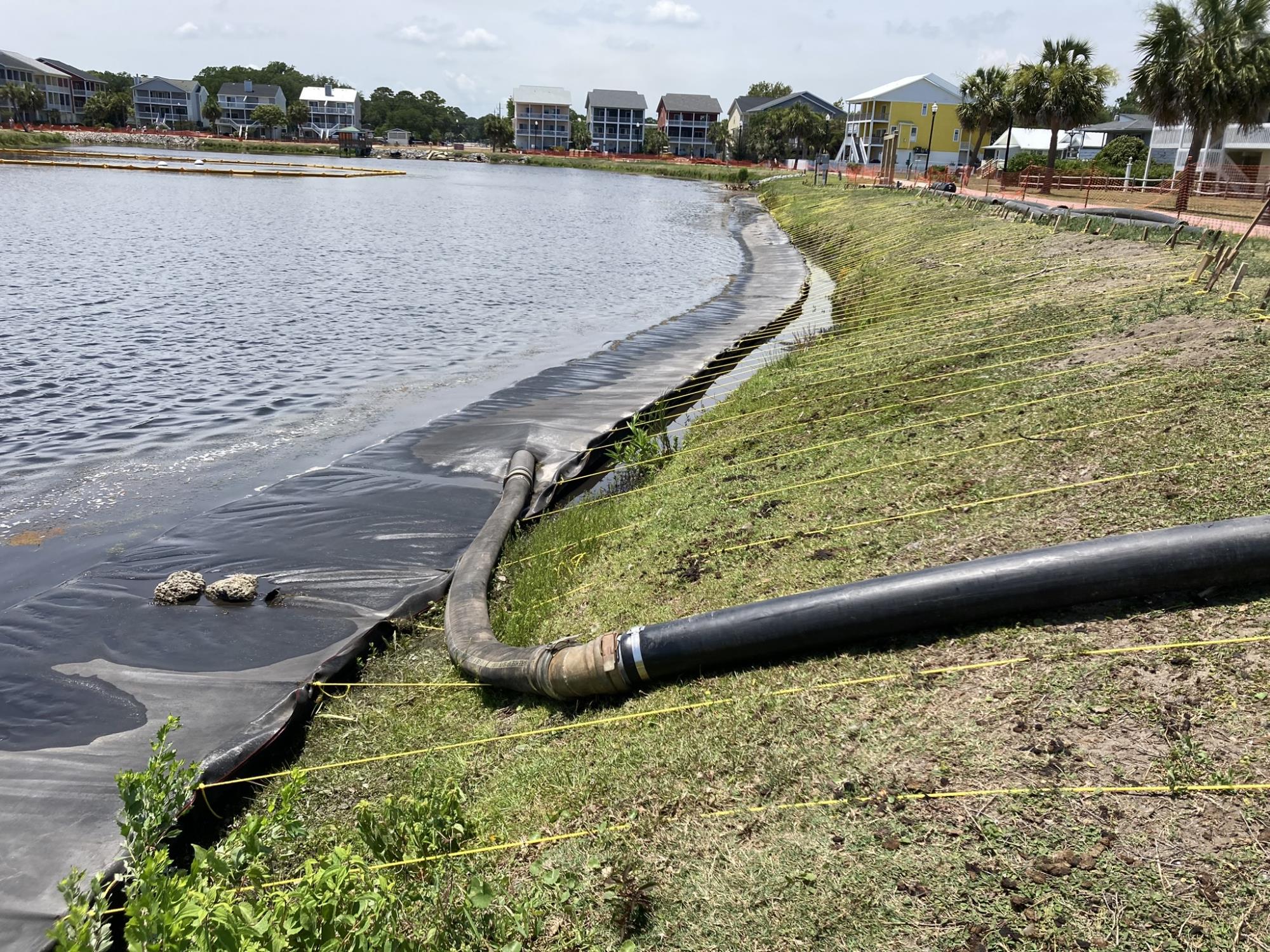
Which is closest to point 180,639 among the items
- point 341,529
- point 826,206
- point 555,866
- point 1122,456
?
point 341,529

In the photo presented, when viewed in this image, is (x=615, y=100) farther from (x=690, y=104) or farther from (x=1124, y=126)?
(x=1124, y=126)

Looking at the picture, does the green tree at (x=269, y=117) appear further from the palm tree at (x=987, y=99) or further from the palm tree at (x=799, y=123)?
the palm tree at (x=987, y=99)

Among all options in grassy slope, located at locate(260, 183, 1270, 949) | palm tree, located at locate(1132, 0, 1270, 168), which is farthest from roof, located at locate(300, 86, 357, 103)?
grassy slope, located at locate(260, 183, 1270, 949)

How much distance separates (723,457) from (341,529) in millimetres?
4399

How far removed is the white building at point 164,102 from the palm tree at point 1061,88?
16804 cm

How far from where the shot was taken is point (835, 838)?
160 inches

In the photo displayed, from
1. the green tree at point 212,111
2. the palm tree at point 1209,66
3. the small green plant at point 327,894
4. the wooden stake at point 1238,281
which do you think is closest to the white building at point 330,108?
the green tree at point 212,111

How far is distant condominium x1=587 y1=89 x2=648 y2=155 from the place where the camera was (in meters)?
172

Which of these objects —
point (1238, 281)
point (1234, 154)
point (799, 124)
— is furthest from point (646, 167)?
point (1238, 281)

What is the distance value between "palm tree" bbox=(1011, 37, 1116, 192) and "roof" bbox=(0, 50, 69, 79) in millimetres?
164928

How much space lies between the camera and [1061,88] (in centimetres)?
4622

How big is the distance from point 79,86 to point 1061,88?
7364 inches

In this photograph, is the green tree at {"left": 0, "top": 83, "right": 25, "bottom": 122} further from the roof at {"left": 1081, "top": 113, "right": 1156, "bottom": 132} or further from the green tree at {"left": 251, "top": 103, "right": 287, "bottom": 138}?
the roof at {"left": 1081, "top": 113, "right": 1156, "bottom": 132}

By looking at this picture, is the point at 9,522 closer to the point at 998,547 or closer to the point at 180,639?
the point at 180,639
